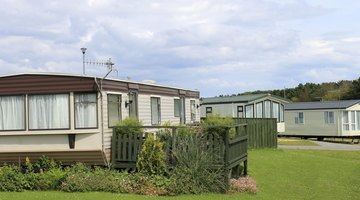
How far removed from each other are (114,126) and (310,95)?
52906 millimetres

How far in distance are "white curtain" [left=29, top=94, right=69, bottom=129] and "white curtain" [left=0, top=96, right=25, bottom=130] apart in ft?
0.95

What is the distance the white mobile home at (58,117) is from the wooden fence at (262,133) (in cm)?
1317

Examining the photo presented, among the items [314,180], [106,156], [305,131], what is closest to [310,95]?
[305,131]

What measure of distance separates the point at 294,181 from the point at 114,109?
6.00m

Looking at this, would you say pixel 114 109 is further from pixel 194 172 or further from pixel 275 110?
pixel 275 110

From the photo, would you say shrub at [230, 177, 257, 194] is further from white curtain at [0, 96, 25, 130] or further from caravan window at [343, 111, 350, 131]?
caravan window at [343, 111, 350, 131]

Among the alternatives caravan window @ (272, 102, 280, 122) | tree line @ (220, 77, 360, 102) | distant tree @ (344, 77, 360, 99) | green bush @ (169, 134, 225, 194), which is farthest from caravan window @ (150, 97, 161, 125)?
distant tree @ (344, 77, 360, 99)

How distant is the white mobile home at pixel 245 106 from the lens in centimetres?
3572

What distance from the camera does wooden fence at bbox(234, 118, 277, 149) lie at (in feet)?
84.3

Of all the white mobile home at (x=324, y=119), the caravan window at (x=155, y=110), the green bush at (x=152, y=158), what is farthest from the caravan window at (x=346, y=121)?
the green bush at (x=152, y=158)

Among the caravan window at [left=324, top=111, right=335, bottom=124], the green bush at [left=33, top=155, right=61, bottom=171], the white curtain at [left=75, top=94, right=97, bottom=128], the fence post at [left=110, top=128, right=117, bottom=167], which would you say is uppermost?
the white curtain at [left=75, top=94, right=97, bottom=128]

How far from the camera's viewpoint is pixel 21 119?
13422 mm

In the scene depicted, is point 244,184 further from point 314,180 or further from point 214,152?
point 314,180

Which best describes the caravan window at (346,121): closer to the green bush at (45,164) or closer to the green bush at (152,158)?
the green bush at (152,158)
